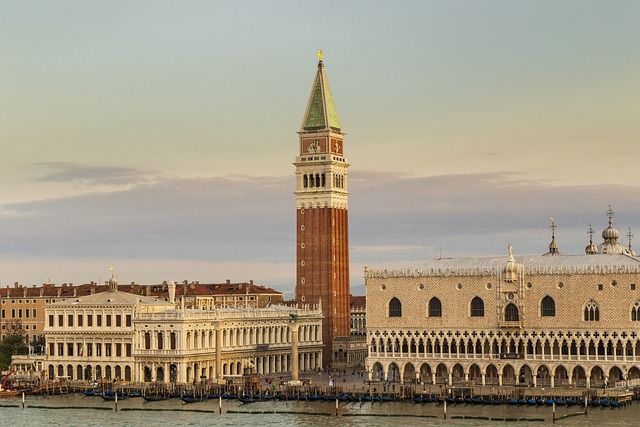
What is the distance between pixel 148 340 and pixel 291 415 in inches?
703

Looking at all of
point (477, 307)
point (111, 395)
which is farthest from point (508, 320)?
point (111, 395)

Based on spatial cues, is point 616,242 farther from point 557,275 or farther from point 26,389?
point 26,389

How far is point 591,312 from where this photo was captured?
82.3 meters

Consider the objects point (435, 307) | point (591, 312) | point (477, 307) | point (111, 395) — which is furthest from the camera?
point (435, 307)

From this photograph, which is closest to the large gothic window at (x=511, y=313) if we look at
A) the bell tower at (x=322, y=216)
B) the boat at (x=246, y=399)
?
the boat at (x=246, y=399)

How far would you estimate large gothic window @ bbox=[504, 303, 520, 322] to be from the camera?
8444cm

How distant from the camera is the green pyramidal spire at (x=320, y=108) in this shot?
10669cm

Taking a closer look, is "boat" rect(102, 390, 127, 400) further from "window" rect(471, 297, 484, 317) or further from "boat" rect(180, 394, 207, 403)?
"window" rect(471, 297, 484, 317)

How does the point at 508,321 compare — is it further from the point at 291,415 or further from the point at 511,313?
the point at 291,415

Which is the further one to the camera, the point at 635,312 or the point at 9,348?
the point at 9,348

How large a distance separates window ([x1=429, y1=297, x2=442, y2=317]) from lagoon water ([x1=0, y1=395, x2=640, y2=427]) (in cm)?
899

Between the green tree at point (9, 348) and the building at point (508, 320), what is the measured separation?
25.5m

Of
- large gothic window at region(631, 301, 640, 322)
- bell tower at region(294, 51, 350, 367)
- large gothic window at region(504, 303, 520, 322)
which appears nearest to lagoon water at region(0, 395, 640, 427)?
large gothic window at region(631, 301, 640, 322)

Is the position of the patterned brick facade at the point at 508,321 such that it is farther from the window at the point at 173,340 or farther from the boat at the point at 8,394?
the boat at the point at 8,394
